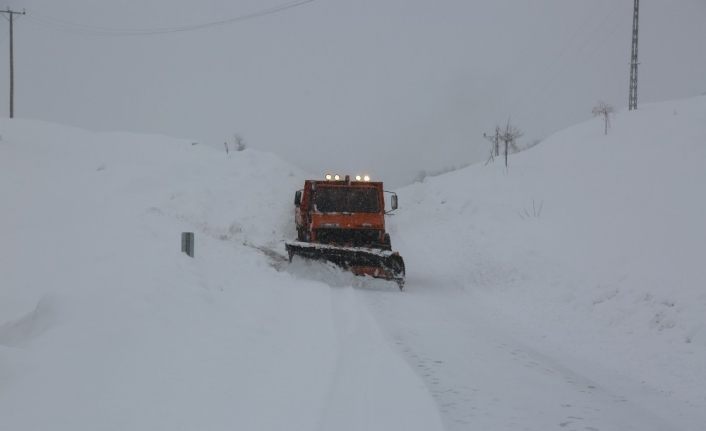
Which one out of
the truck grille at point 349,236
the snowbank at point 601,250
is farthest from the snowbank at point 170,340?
the snowbank at point 601,250

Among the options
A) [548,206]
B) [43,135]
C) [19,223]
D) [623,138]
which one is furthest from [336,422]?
[43,135]

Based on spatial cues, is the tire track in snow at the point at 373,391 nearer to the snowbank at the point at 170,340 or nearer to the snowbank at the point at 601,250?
the snowbank at the point at 170,340

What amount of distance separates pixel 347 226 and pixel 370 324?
20.6ft

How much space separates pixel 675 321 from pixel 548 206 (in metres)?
14.3

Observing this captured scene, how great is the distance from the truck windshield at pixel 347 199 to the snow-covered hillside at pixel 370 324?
1988 millimetres

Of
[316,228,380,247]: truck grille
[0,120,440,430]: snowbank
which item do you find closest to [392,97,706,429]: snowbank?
[316,228,380,247]: truck grille

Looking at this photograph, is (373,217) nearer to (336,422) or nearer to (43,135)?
(336,422)

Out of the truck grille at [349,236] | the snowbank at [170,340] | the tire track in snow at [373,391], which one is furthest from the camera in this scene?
the truck grille at [349,236]

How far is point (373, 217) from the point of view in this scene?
1535cm

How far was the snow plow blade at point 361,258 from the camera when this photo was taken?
13469 millimetres

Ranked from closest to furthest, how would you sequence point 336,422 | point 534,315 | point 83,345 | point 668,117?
1. point 336,422
2. point 83,345
3. point 534,315
4. point 668,117

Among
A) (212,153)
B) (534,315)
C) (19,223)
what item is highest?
(212,153)

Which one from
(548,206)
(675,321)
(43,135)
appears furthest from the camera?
(43,135)

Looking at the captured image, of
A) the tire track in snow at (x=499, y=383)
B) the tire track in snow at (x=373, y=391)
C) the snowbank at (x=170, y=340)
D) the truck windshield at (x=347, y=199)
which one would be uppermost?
the truck windshield at (x=347, y=199)
